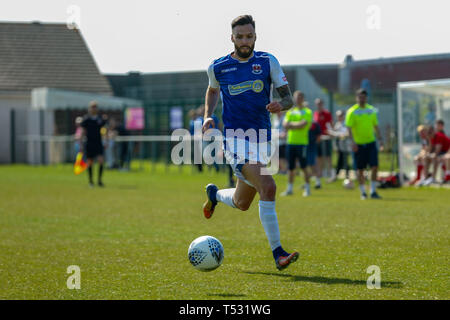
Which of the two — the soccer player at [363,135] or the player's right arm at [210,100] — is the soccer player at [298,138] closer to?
the soccer player at [363,135]

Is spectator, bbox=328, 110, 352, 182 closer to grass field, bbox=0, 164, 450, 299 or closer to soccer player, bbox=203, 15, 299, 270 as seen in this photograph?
grass field, bbox=0, 164, 450, 299

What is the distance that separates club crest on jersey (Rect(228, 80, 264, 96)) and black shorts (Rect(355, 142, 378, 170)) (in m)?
8.85

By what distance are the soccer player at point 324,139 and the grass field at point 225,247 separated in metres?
5.01

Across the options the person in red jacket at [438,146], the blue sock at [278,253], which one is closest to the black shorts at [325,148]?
the person in red jacket at [438,146]

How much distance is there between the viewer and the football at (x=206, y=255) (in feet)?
22.7

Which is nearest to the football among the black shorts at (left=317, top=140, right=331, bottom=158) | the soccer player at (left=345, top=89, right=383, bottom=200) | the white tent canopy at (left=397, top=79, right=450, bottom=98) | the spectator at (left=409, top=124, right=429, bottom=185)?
the soccer player at (left=345, top=89, right=383, bottom=200)

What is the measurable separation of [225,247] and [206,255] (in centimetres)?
194

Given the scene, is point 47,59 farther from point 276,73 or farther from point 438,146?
point 276,73

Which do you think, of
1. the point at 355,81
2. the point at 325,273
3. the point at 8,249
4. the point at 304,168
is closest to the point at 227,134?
the point at 325,273

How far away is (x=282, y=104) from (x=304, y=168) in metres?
10.00

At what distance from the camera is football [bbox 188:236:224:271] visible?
693 centimetres

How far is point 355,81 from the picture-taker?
32844mm

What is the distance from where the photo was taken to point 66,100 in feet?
127

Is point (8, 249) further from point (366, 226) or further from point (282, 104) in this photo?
point (366, 226)
